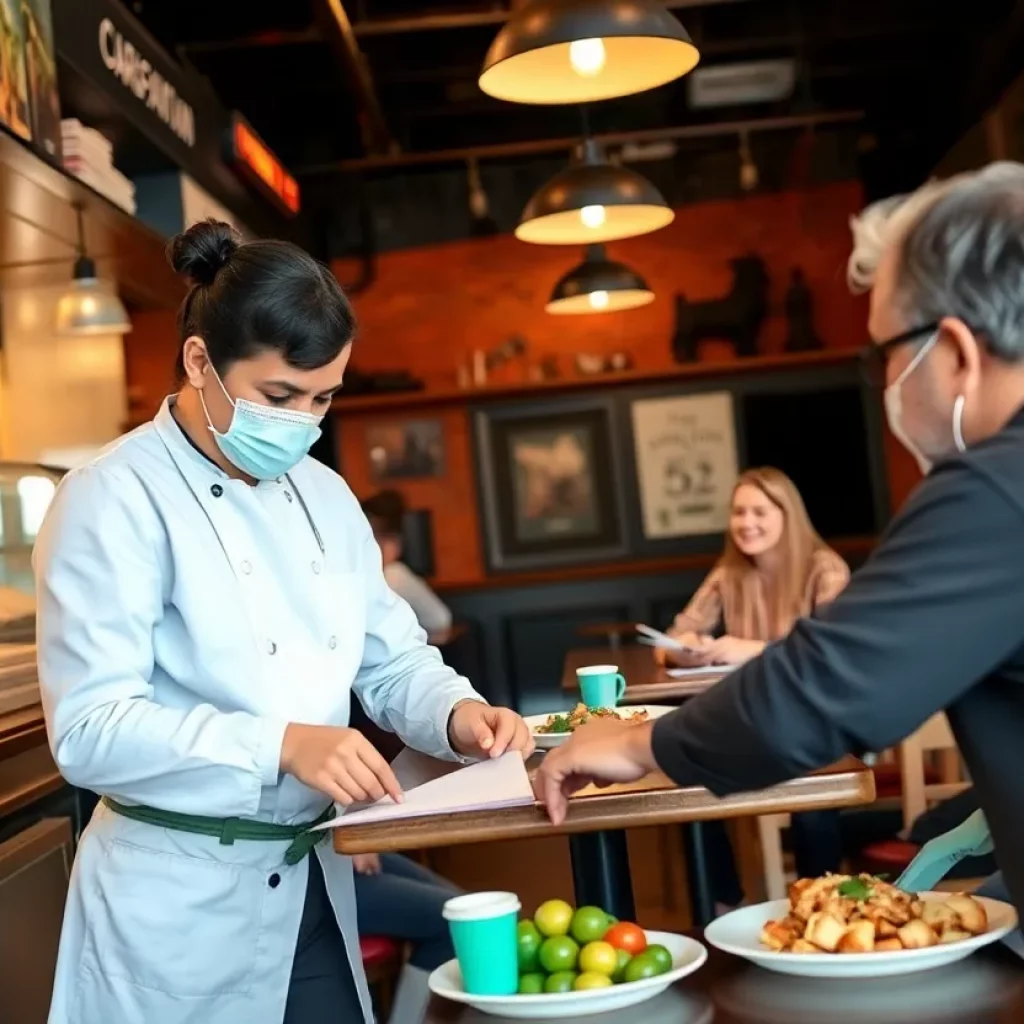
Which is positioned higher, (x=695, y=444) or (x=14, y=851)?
(x=695, y=444)

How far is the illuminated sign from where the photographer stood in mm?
6691

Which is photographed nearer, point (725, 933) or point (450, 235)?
point (725, 933)

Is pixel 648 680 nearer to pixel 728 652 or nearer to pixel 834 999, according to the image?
pixel 728 652

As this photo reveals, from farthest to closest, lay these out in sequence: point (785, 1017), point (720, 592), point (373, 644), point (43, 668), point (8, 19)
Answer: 1. point (720, 592)
2. point (8, 19)
3. point (373, 644)
4. point (43, 668)
5. point (785, 1017)

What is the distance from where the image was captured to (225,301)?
2078 mm

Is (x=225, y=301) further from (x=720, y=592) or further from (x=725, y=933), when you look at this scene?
(x=720, y=592)

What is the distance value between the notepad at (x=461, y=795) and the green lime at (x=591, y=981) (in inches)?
12.8

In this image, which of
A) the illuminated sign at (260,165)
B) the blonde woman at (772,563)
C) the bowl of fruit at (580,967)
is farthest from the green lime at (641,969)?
the illuminated sign at (260,165)

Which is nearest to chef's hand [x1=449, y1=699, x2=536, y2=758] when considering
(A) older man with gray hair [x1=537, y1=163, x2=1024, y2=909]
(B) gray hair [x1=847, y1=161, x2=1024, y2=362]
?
(A) older man with gray hair [x1=537, y1=163, x2=1024, y2=909]

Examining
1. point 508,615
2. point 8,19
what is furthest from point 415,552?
point 8,19

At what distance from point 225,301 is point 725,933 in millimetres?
1067

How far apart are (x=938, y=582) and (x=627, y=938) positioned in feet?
Answer: 1.95

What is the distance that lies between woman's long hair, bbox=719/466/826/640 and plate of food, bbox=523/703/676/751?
6.55 feet

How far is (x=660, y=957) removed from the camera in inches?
61.5
